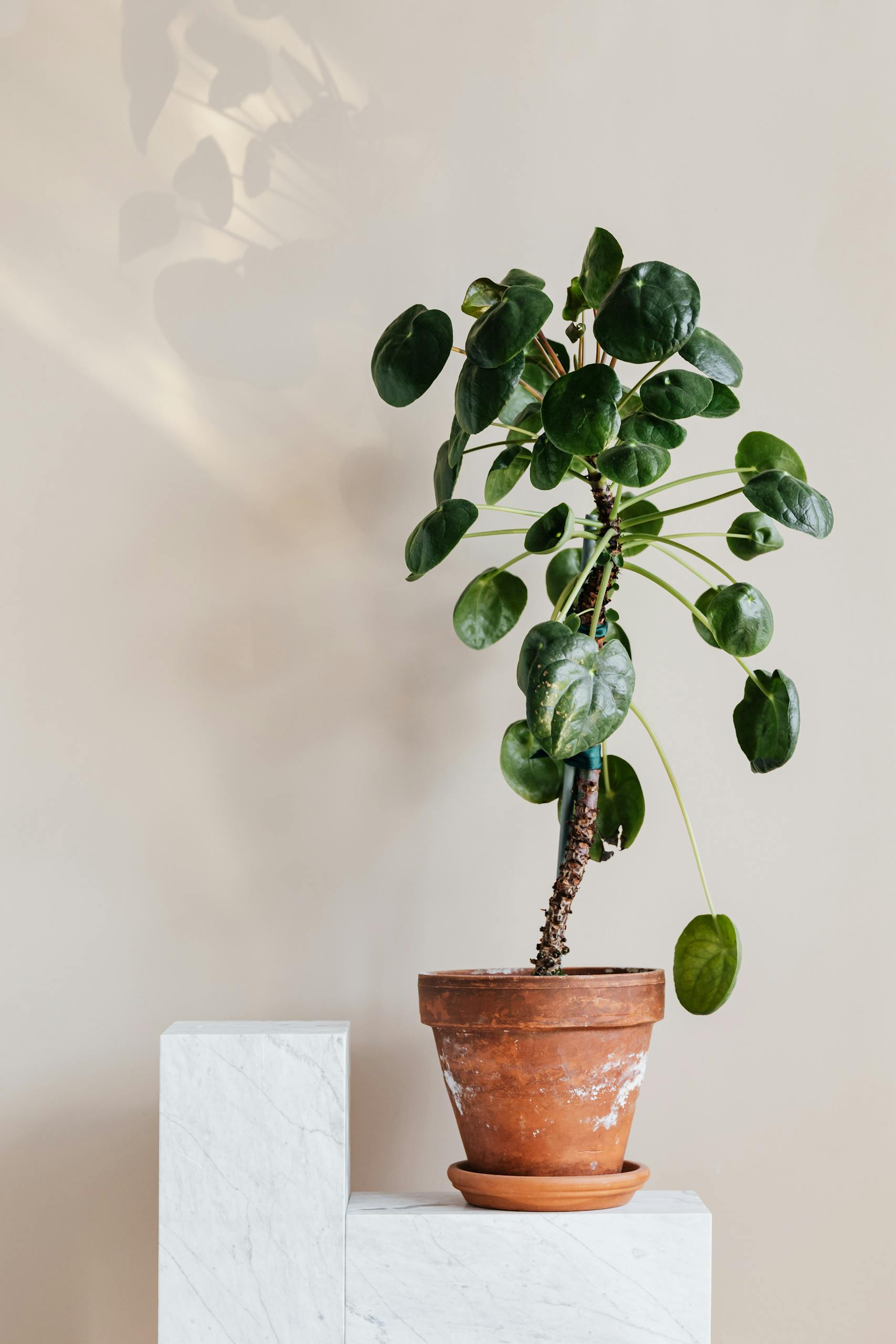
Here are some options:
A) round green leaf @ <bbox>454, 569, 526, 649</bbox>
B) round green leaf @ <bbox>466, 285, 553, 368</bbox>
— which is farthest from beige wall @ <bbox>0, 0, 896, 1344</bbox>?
round green leaf @ <bbox>466, 285, 553, 368</bbox>

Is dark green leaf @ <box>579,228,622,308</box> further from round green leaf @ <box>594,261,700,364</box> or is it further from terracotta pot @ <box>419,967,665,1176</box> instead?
terracotta pot @ <box>419,967,665,1176</box>

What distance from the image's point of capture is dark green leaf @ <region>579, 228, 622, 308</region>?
106cm

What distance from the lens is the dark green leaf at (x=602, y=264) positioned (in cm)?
106

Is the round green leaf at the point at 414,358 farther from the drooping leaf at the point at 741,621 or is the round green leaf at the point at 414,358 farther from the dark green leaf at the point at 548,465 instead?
the drooping leaf at the point at 741,621

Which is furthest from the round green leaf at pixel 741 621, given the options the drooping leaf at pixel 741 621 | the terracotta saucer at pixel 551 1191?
the terracotta saucer at pixel 551 1191

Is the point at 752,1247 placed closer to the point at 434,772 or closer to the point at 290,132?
the point at 434,772

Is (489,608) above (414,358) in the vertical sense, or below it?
below

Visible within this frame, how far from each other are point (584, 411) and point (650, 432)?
12cm

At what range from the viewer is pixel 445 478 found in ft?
3.86

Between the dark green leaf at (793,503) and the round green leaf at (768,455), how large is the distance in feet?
0.39

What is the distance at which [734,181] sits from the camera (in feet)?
5.02

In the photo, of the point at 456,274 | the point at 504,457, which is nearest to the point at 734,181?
the point at 456,274

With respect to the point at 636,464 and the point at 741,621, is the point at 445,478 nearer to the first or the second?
the point at 636,464

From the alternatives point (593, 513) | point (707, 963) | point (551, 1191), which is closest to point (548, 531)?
point (593, 513)
